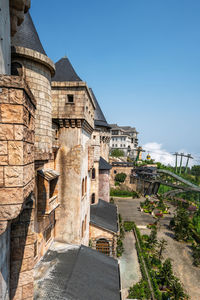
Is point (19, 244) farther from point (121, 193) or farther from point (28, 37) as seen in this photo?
point (121, 193)

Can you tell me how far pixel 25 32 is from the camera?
24.7ft

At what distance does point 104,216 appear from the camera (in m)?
20.4

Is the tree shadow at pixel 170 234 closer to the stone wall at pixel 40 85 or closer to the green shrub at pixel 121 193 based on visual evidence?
the green shrub at pixel 121 193

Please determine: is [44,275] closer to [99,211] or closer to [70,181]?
[70,181]

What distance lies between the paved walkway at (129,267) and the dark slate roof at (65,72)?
1630 centimetres

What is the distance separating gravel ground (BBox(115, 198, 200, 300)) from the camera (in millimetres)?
15831

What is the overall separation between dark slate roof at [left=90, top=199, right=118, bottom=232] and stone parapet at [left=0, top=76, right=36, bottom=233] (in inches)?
606

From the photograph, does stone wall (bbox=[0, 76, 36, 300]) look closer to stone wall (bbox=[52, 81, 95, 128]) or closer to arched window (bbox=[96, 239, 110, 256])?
stone wall (bbox=[52, 81, 95, 128])

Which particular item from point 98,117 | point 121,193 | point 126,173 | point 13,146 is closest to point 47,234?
point 13,146

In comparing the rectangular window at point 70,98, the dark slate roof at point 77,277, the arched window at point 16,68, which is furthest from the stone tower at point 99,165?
the arched window at point 16,68

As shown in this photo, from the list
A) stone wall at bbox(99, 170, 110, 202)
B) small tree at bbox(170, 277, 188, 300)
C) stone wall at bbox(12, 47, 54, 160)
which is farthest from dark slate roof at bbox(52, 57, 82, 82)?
small tree at bbox(170, 277, 188, 300)

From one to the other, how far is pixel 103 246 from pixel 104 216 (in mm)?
3361

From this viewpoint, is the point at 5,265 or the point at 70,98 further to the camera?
the point at 70,98

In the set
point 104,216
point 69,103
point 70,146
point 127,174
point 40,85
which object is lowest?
point 104,216
